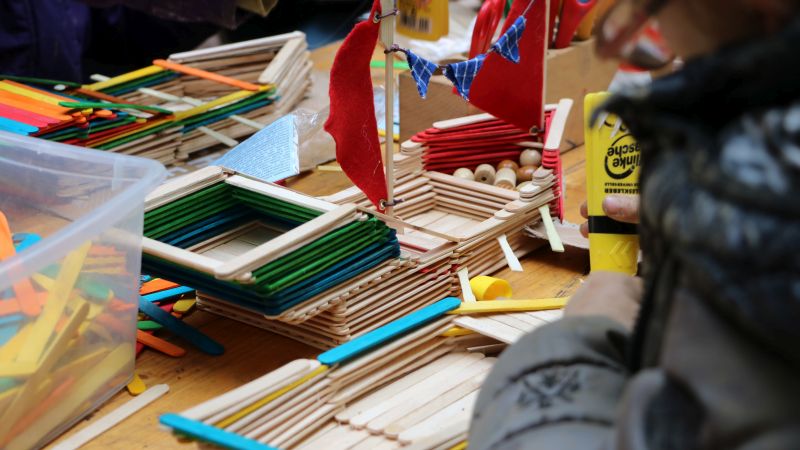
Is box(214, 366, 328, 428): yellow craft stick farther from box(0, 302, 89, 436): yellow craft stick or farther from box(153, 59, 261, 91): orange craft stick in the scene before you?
box(153, 59, 261, 91): orange craft stick

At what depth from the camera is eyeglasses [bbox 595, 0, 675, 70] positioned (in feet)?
1.46

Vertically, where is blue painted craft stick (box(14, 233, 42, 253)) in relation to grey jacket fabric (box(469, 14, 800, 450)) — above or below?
below

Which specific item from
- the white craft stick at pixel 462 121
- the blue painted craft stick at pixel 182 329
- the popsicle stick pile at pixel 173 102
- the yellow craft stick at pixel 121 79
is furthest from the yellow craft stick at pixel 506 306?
the yellow craft stick at pixel 121 79

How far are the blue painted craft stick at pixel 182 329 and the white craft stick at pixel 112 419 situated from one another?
0.22ft

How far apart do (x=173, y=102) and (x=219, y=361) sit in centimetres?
65

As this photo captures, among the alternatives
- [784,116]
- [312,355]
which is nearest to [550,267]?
[312,355]

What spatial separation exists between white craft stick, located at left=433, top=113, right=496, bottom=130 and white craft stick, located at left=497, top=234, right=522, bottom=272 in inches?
7.4

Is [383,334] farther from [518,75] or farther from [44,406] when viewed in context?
[518,75]

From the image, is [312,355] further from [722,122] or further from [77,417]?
A: [722,122]

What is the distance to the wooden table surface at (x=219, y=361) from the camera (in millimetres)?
792

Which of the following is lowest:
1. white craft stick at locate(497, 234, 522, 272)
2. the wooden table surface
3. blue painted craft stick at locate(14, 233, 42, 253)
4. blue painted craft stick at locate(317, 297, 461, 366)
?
the wooden table surface

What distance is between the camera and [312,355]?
0.89m

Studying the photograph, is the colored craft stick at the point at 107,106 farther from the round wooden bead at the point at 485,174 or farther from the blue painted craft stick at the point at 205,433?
the blue painted craft stick at the point at 205,433

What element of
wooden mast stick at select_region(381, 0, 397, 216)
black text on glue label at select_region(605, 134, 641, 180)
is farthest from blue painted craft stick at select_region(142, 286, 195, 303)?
black text on glue label at select_region(605, 134, 641, 180)
